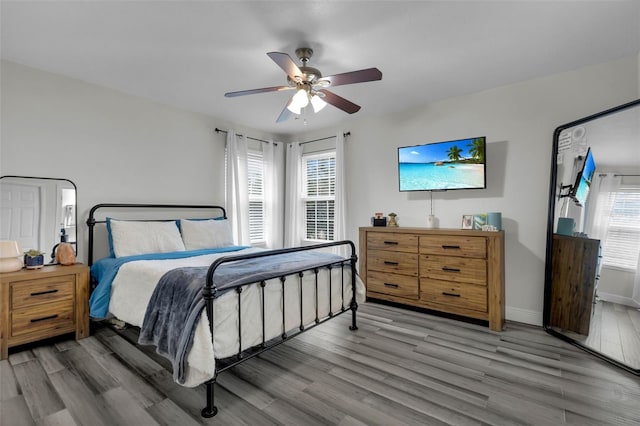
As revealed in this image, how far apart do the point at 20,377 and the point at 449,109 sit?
14.6ft

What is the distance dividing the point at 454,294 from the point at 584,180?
149 cm

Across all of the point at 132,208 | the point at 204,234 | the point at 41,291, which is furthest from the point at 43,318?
the point at 204,234

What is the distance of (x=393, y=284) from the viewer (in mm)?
3572

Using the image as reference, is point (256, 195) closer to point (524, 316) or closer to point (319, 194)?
point (319, 194)

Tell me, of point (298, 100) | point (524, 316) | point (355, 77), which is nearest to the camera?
point (355, 77)

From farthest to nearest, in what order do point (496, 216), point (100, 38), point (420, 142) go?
point (420, 142) < point (496, 216) < point (100, 38)

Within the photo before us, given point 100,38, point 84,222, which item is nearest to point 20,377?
point 84,222

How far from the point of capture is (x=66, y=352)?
95.3 inches

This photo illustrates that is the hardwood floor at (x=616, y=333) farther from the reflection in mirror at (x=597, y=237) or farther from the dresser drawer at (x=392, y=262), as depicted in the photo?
the dresser drawer at (x=392, y=262)

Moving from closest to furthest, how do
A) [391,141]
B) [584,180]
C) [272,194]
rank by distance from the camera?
[584,180] → [391,141] → [272,194]

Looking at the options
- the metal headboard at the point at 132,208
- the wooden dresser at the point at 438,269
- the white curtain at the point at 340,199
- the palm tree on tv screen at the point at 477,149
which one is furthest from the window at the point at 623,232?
the metal headboard at the point at 132,208

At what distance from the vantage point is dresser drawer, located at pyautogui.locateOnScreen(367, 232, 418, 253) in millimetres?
3426

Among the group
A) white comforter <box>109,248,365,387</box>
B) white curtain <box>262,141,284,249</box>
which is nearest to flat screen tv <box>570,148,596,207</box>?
white comforter <box>109,248,365,387</box>

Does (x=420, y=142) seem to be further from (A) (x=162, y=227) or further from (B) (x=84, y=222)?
(B) (x=84, y=222)
